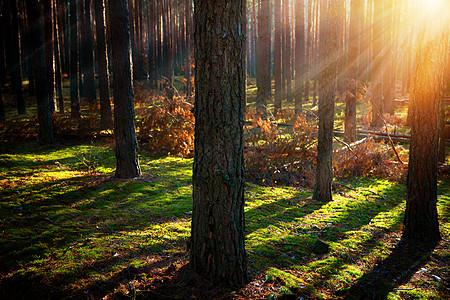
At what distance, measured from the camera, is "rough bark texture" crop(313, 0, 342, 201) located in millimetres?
6008

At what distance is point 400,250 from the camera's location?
4.84 meters

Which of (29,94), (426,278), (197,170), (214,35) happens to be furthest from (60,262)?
(29,94)

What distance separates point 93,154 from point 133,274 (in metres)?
7.23

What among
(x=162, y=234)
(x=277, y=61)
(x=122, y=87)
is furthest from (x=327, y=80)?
(x=277, y=61)

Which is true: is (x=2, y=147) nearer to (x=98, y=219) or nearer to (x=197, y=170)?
(x=98, y=219)

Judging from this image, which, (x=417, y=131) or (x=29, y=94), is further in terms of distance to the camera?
(x=29, y=94)

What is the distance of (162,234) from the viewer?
181 inches

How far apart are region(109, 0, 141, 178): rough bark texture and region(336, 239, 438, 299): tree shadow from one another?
5.49 m

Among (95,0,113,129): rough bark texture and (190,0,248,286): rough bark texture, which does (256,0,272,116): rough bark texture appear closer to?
(95,0,113,129): rough bark texture

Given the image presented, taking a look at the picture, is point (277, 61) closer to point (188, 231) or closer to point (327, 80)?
point (327, 80)

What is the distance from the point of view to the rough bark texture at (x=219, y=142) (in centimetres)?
305

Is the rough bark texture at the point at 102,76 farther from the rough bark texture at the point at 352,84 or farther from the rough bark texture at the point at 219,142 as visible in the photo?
the rough bark texture at the point at 219,142

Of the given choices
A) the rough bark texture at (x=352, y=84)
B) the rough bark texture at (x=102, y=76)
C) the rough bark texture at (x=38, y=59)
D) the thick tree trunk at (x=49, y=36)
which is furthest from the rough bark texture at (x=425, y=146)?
the thick tree trunk at (x=49, y=36)

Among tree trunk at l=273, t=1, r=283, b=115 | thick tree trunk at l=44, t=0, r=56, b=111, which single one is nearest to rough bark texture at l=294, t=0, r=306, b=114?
tree trunk at l=273, t=1, r=283, b=115
